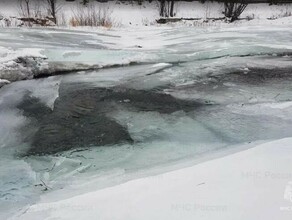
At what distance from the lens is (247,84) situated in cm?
350

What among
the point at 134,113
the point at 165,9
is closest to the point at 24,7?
the point at 165,9

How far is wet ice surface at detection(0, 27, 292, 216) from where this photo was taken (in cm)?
211

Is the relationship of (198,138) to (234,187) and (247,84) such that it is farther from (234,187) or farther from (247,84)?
(247,84)

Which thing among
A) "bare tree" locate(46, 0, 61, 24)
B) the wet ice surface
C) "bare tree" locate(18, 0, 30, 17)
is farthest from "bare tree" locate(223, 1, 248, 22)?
the wet ice surface

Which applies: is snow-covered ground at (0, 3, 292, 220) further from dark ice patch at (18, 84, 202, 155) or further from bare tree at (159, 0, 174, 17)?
bare tree at (159, 0, 174, 17)

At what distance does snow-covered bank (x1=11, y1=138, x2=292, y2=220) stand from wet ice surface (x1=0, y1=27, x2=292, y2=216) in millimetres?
169

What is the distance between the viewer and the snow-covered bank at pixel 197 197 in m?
1.56

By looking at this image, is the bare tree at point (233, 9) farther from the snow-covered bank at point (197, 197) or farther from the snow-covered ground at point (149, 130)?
the snow-covered bank at point (197, 197)

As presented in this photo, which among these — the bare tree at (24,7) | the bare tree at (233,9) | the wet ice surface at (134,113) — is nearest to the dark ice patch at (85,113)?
the wet ice surface at (134,113)

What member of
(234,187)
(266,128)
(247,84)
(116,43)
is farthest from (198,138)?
(116,43)

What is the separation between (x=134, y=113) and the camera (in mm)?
2889

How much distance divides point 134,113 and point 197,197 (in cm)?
132

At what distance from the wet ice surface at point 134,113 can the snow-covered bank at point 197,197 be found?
0.17 metres

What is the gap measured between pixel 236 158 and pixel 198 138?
17.4 inches
